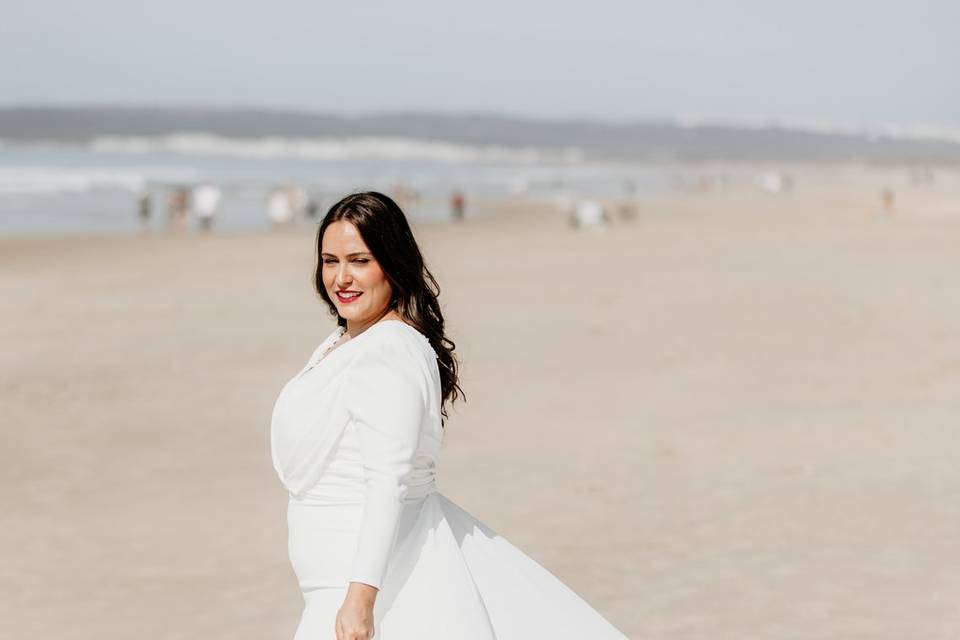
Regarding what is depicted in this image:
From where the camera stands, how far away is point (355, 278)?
2.75 meters

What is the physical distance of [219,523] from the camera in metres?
7.67

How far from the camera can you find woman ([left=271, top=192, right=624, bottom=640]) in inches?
98.9

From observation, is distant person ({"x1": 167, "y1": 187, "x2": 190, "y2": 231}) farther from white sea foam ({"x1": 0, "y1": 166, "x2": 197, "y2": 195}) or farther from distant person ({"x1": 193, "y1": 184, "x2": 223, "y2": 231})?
white sea foam ({"x1": 0, "y1": 166, "x2": 197, "y2": 195})

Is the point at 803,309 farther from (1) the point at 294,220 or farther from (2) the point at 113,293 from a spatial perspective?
(1) the point at 294,220

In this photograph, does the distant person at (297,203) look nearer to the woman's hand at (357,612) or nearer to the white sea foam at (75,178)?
the white sea foam at (75,178)

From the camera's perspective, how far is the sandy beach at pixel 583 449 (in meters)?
6.12

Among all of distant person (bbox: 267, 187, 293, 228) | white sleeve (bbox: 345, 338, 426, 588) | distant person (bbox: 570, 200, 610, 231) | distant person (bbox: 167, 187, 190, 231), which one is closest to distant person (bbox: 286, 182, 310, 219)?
distant person (bbox: 267, 187, 293, 228)

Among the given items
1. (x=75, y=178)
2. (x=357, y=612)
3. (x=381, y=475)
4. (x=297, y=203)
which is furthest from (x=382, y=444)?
(x=75, y=178)

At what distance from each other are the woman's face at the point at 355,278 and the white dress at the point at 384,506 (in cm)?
9

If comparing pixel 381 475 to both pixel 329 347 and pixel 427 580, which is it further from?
pixel 329 347

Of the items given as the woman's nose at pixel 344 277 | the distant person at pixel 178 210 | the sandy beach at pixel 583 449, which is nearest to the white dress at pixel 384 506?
the woman's nose at pixel 344 277

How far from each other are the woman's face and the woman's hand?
A: 0.62 m

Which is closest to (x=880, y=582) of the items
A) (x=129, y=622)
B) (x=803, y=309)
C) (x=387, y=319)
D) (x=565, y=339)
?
(x=129, y=622)

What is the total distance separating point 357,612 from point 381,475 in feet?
0.96
